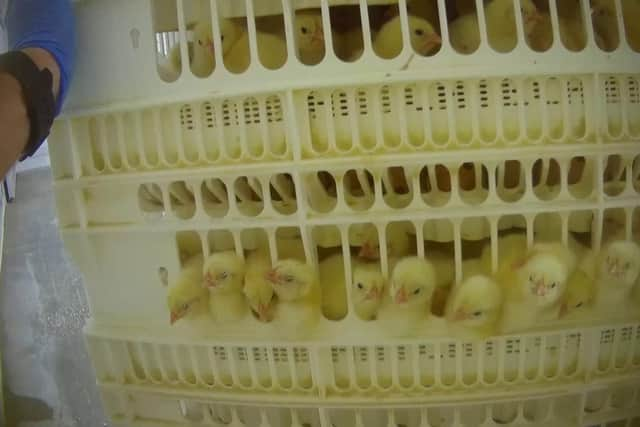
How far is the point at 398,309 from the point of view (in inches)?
29.0

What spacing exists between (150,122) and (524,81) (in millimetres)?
391

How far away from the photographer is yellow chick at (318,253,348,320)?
2.59 feet

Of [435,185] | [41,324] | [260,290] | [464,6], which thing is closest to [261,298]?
[260,290]

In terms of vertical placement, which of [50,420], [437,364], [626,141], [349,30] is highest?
[349,30]

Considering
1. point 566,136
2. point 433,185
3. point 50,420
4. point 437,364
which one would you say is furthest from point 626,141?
point 50,420

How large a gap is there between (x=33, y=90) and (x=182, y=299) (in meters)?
0.26

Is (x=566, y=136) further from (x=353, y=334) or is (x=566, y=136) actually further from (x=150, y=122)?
(x=150, y=122)

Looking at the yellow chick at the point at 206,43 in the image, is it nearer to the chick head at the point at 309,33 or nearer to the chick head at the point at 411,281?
the chick head at the point at 309,33

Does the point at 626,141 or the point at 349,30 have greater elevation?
the point at 349,30

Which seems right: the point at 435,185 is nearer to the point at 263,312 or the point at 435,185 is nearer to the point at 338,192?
the point at 338,192

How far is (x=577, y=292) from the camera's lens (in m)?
0.74

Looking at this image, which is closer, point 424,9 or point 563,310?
point 563,310

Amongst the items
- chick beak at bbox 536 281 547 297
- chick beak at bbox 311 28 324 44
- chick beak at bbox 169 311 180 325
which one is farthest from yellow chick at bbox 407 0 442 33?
chick beak at bbox 169 311 180 325

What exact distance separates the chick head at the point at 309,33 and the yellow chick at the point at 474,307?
0.31 metres
